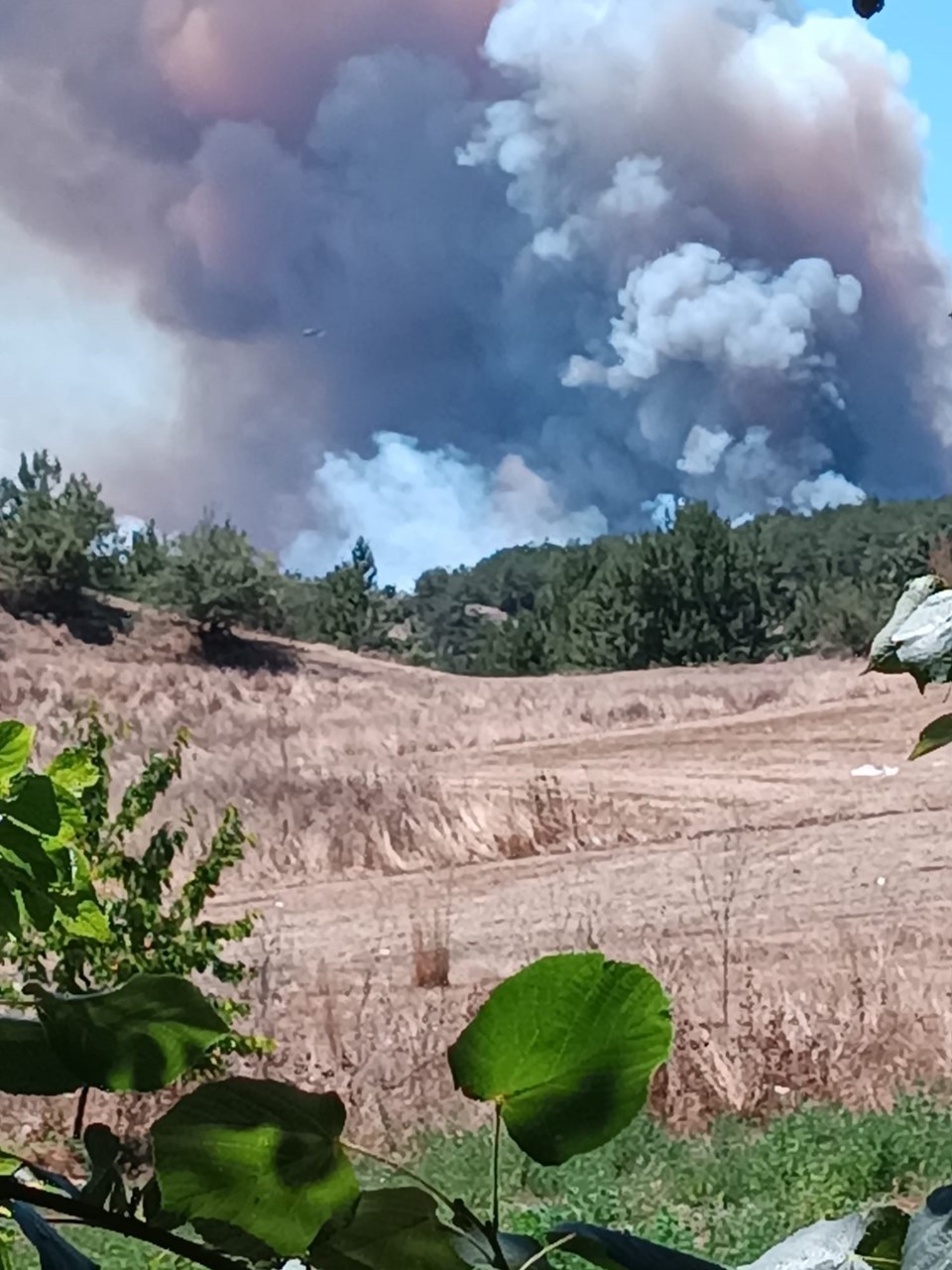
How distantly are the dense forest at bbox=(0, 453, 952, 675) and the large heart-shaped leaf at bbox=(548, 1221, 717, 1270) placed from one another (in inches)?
124

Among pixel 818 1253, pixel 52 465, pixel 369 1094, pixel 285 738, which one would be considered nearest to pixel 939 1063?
pixel 369 1094

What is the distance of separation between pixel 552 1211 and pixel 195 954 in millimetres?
685

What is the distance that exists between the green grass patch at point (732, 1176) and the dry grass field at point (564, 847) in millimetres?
218

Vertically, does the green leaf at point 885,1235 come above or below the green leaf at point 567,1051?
Result: below

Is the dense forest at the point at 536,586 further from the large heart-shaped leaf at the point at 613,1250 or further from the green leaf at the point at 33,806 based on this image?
the large heart-shaped leaf at the point at 613,1250

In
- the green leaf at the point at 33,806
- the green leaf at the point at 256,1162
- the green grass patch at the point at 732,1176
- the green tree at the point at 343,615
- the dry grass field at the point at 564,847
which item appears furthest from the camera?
the green tree at the point at 343,615

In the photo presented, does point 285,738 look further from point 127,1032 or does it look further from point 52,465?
point 127,1032

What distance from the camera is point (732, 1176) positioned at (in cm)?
155

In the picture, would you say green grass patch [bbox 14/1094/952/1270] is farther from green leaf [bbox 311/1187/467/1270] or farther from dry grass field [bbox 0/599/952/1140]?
green leaf [bbox 311/1187/467/1270]

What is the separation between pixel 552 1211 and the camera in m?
1.35

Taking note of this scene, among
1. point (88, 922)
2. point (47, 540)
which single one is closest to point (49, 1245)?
point (88, 922)

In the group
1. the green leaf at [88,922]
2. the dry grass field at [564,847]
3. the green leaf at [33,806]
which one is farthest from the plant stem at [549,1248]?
the dry grass field at [564,847]

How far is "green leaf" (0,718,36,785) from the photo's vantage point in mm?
260

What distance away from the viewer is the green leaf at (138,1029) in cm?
13
